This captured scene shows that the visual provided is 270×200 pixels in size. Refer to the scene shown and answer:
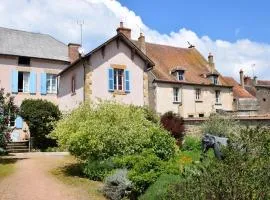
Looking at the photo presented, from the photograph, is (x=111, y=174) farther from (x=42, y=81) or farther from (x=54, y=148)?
(x=42, y=81)

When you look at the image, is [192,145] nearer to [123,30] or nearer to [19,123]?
[123,30]

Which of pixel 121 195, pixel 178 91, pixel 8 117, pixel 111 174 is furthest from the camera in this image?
pixel 178 91

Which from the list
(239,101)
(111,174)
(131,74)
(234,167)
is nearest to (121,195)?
(111,174)

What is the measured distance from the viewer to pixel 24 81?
29156mm

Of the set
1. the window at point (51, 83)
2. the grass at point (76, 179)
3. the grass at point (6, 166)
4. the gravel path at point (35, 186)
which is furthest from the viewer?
the window at point (51, 83)

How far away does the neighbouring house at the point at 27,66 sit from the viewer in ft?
93.1

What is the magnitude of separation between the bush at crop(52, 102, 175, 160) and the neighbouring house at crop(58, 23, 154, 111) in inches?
339

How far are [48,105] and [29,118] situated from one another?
4.64 feet

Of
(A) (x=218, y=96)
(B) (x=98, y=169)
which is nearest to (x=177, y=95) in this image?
(A) (x=218, y=96)

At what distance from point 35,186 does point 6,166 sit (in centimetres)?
417

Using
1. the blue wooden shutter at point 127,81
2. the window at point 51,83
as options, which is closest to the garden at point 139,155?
the blue wooden shutter at point 127,81

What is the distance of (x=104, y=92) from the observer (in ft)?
84.7

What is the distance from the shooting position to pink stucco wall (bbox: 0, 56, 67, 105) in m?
28.3

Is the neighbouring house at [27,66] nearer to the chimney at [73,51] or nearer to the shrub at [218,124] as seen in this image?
the chimney at [73,51]
